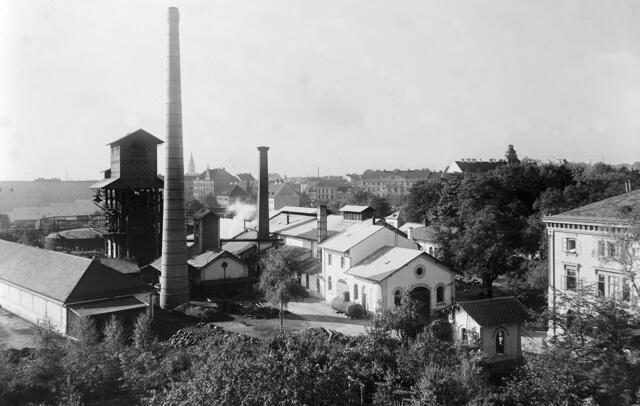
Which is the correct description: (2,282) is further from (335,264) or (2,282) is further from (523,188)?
(523,188)

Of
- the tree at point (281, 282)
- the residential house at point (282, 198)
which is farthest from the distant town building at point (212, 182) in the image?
the tree at point (281, 282)

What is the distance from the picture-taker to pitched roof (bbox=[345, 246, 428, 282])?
33.6 m

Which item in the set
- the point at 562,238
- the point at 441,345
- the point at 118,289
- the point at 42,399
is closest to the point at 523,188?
the point at 562,238

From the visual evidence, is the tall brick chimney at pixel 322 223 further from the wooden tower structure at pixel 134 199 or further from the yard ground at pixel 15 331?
the yard ground at pixel 15 331

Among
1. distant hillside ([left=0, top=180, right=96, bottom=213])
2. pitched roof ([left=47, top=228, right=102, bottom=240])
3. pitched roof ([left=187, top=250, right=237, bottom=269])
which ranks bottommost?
pitched roof ([left=187, top=250, right=237, bottom=269])

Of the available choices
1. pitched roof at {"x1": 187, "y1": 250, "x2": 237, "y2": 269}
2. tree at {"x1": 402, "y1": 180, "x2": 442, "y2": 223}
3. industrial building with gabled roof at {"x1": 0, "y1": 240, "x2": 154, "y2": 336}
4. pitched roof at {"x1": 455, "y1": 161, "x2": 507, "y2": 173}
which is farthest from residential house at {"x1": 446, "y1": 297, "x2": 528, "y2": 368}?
pitched roof at {"x1": 455, "y1": 161, "x2": 507, "y2": 173}

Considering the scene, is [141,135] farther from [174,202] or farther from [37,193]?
[37,193]

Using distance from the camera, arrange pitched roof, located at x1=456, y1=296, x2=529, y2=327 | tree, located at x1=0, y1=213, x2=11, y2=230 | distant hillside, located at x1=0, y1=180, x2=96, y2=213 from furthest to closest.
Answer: distant hillside, located at x1=0, y1=180, x2=96, y2=213
tree, located at x1=0, y1=213, x2=11, y2=230
pitched roof, located at x1=456, y1=296, x2=529, y2=327

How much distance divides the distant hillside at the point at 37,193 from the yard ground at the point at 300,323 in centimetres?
7059

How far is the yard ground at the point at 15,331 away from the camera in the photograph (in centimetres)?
2558

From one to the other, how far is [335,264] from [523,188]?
Answer: 60.7ft

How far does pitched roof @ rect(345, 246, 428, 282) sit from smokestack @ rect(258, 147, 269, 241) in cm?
1468

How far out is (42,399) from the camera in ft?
56.6

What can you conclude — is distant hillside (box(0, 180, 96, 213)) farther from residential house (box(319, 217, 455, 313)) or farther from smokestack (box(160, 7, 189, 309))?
residential house (box(319, 217, 455, 313))
